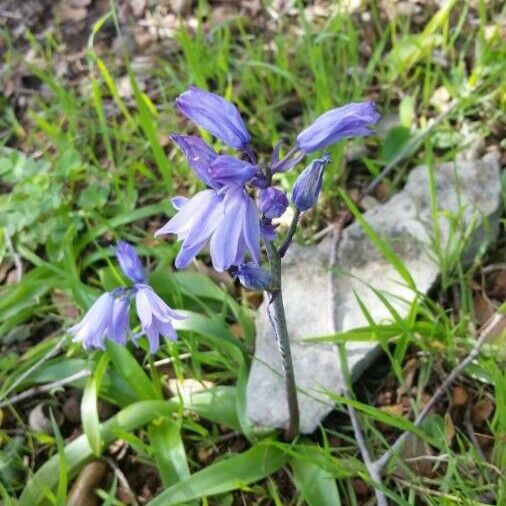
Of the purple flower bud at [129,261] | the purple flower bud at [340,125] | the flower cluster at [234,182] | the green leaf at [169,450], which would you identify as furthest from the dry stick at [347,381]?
the purple flower bud at [340,125]

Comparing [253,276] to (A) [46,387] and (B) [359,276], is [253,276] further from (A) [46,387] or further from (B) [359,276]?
(A) [46,387]

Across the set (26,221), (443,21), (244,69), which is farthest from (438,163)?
(26,221)

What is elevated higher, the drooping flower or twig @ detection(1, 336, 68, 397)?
the drooping flower

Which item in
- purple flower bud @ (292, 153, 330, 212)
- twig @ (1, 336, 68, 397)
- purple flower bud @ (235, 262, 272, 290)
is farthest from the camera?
twig @ (1, 336, 68, 397)

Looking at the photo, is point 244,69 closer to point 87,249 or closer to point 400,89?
point 400,89

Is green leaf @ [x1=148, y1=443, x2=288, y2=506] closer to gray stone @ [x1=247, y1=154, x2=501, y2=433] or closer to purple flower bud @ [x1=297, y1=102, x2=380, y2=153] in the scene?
gray stone @ [x1=247, y1=154, x2=501, y2=433]

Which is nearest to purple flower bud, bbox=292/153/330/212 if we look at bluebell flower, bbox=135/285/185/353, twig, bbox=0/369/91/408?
bluebell flower, bbox=135/285/185/353
